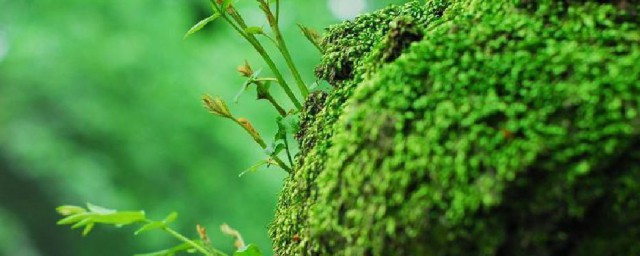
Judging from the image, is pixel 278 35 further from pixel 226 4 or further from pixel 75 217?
pixel 75 217

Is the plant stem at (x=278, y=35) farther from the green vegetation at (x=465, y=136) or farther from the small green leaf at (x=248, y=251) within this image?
the small green leaf at (x=248, y=251)

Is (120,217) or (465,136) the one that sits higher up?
(120,217)

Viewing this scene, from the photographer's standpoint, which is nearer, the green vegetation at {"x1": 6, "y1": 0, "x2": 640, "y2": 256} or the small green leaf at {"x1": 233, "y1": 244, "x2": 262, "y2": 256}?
the green vegetation at {"x1": 6, "y1": 0, "x2": 640, "y2": 256}

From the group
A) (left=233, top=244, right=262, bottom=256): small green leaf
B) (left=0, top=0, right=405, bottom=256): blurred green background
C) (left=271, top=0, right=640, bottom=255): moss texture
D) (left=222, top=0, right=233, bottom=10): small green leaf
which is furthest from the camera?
(left=0, top=0, right=405, bottom=256): blurred green background

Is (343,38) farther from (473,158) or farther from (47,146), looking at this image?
(47,146)

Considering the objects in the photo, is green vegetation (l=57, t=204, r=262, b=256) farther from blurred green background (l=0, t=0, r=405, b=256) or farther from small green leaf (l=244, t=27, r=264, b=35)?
blurred green background (l=0, t=0, r=405, b=256)

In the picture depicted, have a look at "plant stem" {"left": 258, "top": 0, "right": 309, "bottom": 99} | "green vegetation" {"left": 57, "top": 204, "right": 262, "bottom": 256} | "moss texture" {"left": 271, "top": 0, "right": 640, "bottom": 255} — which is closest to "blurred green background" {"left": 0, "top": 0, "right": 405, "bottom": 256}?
"plant stem" {"left": 258, "top": 0, "right": 309, "bottom": 99}

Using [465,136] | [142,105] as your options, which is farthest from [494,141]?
[142,105]

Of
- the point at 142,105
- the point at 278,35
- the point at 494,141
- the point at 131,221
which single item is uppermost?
the point at 142,105
